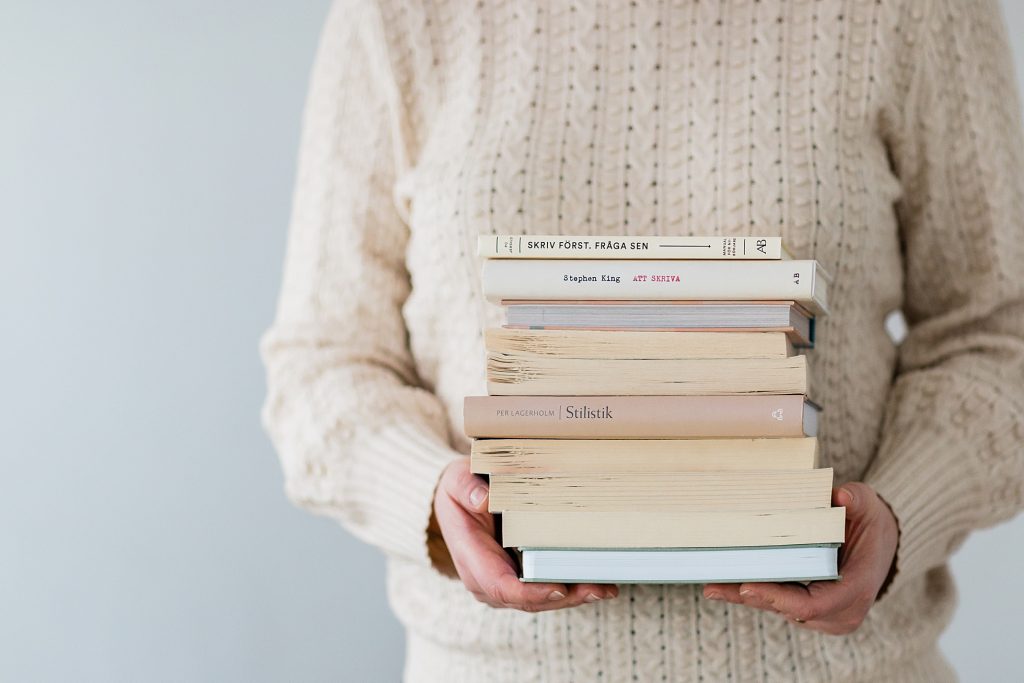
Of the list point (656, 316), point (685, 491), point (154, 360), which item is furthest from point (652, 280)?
point (154, 360)

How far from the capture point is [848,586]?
778 millimetres

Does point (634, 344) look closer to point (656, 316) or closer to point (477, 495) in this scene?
point (656, 316)

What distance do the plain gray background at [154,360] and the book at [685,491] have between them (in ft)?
2.55

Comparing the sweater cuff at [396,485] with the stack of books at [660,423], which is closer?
the stack of books at [660,423]

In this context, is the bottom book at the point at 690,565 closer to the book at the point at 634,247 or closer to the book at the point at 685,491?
the book at the point at 685,491

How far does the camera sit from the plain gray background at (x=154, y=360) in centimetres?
134

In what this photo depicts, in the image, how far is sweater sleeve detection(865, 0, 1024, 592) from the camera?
0.95 m

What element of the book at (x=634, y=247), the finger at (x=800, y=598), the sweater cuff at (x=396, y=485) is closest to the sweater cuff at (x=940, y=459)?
the finger at (x=800, y=598)

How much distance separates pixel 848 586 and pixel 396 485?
37 cm

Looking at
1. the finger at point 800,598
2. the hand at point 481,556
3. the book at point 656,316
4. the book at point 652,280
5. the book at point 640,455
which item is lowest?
the finger at point 800,598

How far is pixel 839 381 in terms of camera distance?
958 millimetres

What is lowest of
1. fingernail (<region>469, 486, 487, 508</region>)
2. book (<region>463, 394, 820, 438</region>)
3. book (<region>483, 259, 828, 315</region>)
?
fingernail (<region>469, 486, 487, 508</region>)

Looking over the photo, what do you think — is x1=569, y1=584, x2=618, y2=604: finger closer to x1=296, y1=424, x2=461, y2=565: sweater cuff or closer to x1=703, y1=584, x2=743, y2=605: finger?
x1=703, y1=584, x2=743, y2=605: finger

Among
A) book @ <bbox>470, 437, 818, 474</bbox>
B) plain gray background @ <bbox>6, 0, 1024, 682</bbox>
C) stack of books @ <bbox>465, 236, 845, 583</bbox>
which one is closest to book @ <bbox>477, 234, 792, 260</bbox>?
stack of books @ <bbox>465, 236, 845, 583</bbox>
